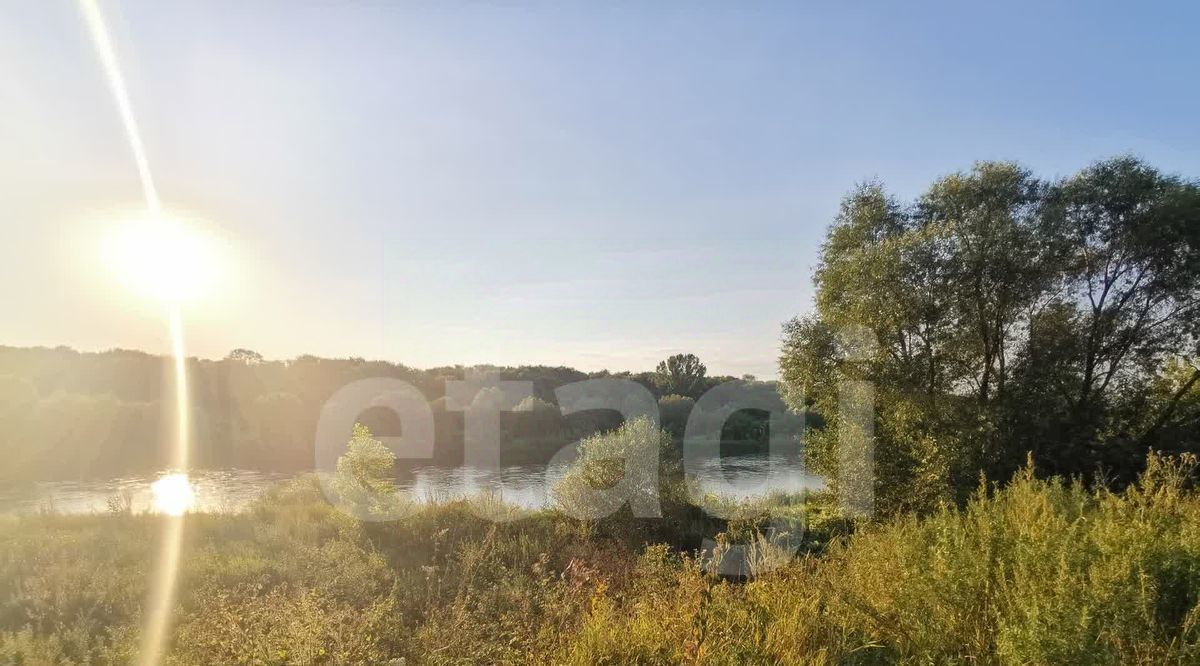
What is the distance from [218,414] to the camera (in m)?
29.6

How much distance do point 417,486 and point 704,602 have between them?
19022 millimetres

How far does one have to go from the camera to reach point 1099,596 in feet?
10.6

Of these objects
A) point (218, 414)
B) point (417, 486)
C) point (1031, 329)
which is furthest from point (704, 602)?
point (218, 414)

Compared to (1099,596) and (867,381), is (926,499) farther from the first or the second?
(1099,596)

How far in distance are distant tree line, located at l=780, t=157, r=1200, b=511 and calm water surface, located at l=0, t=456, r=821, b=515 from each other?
431cm

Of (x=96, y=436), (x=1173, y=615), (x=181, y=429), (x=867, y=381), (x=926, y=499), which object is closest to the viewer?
(x=1173, y=615)

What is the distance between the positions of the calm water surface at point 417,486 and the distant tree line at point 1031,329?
14.1 feet

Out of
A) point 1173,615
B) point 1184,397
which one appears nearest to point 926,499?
point 1184,397

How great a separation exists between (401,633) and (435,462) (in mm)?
24037

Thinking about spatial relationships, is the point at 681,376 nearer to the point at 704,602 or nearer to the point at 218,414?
the point at 218,414

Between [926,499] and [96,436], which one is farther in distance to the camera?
[96,436]

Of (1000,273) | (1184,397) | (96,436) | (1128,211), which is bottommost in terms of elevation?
(96,436)

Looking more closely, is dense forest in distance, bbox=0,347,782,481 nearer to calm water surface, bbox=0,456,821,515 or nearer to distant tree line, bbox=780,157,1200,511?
calm water surface, bbox=0,456,821,515

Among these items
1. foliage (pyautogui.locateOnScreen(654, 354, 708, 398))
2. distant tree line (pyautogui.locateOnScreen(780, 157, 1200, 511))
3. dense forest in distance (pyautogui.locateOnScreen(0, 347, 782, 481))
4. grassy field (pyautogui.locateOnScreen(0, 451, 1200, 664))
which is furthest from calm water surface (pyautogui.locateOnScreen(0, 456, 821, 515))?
foliage (pyautogui.locateOnScreen(654, 354, 708, 398))
